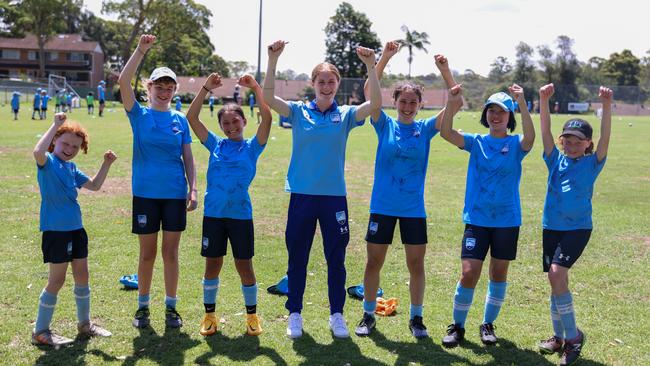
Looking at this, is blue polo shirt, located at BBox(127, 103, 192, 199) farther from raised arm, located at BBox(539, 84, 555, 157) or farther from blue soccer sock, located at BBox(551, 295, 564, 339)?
blue soccer sock, located at BBox(551, 295, 564, 339)

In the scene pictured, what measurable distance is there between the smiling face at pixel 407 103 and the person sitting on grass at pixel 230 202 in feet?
3.65

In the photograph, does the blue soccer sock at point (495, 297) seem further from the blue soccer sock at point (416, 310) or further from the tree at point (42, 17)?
the tree at point (42, 17)

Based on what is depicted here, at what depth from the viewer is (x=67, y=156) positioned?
15.3 feet

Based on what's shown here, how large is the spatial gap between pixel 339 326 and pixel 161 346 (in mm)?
1423

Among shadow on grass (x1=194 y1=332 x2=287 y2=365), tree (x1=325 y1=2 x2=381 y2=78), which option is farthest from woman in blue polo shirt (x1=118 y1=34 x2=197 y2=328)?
tree (x1=325 y1=2 x2=381 y2=78)

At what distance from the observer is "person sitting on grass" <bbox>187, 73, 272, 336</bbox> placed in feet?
15.9

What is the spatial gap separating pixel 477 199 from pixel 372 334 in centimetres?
143

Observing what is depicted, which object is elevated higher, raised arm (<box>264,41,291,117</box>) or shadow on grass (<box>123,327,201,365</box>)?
raised arm (<box>264,41,291,117</box>)

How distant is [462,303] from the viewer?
4.82 m

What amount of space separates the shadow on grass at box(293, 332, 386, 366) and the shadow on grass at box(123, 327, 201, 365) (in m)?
0.85

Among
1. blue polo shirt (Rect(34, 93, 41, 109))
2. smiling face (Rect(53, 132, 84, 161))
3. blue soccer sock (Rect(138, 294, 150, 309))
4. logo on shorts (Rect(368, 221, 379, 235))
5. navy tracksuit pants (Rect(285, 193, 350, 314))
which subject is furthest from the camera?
blue polo shirt (Rect(34, 93, 41, 109))

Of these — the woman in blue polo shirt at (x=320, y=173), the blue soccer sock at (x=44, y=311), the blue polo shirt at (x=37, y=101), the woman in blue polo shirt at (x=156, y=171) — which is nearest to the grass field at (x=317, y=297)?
the blue soccer sock at (x=44, y=311)

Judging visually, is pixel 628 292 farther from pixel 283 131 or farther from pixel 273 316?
pixel 283 131

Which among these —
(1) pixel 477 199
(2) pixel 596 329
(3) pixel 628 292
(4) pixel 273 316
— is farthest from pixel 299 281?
(3) pixel 628 292
